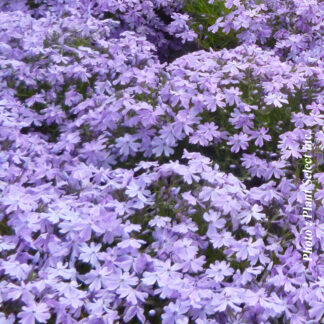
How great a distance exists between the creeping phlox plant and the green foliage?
30 centimetres

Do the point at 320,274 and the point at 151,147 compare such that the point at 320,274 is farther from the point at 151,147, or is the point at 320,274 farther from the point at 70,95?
the point at 70,95

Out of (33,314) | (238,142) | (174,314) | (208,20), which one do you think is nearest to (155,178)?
(238,142)

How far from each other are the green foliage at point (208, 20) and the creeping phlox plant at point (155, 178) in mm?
295

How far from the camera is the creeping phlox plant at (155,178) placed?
1.72 m

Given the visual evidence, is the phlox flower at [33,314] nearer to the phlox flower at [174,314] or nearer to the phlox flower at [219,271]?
the phlox flower at [174,314]

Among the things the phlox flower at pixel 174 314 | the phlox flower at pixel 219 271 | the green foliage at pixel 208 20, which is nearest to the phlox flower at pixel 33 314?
the phlox flower at pixel 174 314

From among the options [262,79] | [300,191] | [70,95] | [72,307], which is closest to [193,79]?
[262,79]

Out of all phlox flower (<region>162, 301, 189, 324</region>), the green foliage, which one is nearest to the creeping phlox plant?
phlox flower (<region>162, 301, 189, 324</region>)

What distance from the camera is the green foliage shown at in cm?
370

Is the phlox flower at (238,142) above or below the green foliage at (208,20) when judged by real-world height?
above

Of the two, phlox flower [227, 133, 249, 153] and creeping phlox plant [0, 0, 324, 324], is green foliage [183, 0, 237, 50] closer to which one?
creeping phlox plant [0, 0, 324, 324]

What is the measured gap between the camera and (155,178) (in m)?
2.11

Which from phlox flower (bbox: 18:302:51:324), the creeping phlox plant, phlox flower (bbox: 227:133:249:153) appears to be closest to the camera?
phlox flower (bbox: 18:302:51:324)

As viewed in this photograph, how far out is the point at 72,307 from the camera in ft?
5.49
